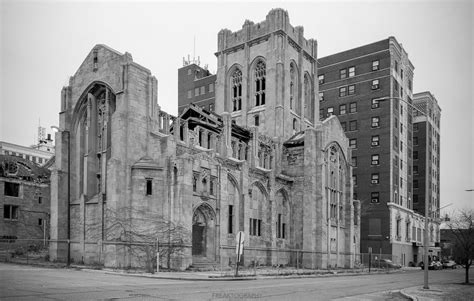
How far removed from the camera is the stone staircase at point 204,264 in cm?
3717

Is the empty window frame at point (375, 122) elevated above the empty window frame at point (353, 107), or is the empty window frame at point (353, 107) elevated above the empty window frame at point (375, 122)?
the empty window frame at point (353, 107)

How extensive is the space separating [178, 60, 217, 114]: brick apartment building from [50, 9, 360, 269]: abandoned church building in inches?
1297

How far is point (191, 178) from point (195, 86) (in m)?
62.2

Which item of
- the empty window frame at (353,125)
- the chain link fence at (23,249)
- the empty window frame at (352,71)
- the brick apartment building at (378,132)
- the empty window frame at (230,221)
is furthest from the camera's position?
the empty window frame at (352,71)

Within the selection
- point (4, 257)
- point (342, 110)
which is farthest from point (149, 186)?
point (342, 110)

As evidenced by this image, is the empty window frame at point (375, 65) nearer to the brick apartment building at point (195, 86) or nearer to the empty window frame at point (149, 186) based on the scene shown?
the brick apartment building at point (195, 86)

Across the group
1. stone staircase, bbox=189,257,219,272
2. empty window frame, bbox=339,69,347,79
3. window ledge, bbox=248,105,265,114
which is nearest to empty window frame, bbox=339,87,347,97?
empty window frame, bbox=339,69,347,79

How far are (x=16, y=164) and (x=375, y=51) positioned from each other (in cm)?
5545

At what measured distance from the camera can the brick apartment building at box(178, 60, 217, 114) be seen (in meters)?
93.1

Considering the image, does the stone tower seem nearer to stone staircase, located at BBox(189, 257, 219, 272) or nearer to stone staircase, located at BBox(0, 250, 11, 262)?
stone staircase, located at BBox(189, 257, 219, 272)

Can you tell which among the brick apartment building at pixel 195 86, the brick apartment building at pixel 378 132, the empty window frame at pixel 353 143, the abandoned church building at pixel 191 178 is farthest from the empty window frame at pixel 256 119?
the brick apartment building at pixel 195 86

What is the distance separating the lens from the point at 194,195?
128 ft

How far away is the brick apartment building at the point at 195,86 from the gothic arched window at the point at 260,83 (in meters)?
30.1

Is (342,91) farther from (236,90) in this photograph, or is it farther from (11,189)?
(11,189)
